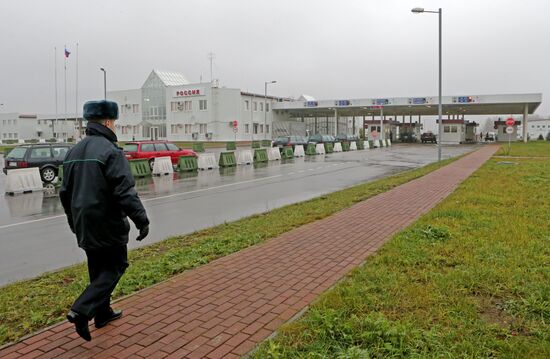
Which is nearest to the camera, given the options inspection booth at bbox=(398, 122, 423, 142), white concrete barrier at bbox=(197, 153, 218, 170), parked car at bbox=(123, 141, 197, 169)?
parked car at bbox=(123, 141, 197, 169)

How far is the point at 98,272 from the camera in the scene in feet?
12.3

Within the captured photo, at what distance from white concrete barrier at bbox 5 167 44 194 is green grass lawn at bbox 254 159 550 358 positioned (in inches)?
532

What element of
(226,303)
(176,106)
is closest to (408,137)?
(176,106)

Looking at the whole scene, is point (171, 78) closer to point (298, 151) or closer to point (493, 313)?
point (298, 151)

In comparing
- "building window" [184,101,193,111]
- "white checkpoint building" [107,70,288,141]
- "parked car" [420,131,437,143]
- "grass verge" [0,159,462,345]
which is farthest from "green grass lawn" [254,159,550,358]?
"parked car" [420,131,437,143]

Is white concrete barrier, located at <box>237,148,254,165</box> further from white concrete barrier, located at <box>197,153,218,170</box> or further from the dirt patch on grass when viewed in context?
the dirt patch on grass

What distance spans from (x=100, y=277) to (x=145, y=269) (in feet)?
6.56

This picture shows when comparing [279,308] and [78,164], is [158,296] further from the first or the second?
[78,164]

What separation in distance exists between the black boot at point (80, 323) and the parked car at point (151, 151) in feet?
61.5

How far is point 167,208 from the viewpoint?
1132cm

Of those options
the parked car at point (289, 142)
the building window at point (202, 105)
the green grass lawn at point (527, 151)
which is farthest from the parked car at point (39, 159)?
the building window at point (202, 105)

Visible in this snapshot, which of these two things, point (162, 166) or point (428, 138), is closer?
point (162, 166)

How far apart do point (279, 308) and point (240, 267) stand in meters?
1.48

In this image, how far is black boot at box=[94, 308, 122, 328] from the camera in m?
3.96
